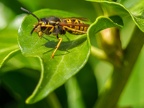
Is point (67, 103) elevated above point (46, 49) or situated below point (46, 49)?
below

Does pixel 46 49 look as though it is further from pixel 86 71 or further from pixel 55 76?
pixel 86 71

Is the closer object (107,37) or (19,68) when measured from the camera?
(107,37)

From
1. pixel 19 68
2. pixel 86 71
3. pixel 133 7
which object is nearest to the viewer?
pixel 133 7

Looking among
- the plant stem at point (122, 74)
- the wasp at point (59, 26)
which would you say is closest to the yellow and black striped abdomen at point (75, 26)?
the wasp at point (59, 26)

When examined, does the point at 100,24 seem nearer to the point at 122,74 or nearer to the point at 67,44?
the point at 67,44

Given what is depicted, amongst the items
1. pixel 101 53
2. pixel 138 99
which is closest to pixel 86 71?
pixel 138 99

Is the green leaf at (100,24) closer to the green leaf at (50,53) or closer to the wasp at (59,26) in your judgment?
the green leaf at (50,53)
